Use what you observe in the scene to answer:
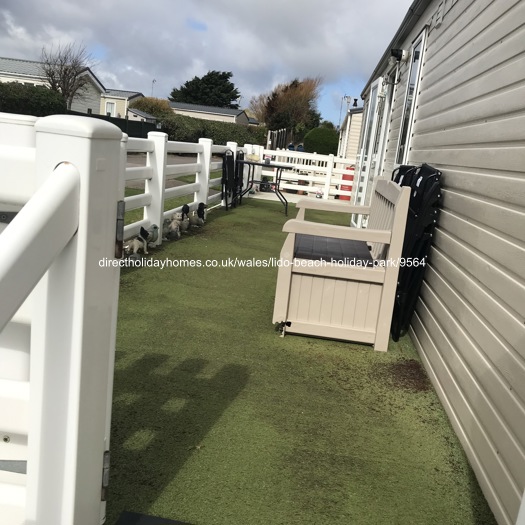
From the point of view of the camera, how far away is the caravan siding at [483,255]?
2156 millimetres

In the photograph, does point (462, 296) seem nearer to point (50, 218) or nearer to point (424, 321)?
point (424, 321)

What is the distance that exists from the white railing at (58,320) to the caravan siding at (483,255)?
1.55 m

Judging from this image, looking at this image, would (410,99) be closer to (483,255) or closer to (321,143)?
(483,255)

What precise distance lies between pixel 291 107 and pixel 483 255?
43615mm

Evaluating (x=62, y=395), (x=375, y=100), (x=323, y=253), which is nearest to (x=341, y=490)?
(x=62, y=395)

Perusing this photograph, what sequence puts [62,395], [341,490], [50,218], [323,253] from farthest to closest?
[323,253]
[341,490]
[62,395]
[50,218]

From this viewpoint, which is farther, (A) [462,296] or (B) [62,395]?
(A) [462,296]

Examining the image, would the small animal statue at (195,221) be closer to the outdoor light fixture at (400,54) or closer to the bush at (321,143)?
the outdoor light fixture at (400,54)

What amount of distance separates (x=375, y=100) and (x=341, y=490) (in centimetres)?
829

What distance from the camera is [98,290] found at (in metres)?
1.21

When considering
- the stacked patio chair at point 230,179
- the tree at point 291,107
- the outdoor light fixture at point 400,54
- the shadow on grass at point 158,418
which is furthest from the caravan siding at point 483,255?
the tree at point 291,107

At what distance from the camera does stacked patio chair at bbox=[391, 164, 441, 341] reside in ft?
12.6

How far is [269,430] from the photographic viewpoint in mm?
2584

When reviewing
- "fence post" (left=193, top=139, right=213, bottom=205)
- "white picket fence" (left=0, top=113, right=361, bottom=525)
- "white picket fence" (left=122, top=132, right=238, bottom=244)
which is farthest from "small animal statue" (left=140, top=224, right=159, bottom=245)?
"white picket fence" (left=0, top=113, right=361, bottom=525)
